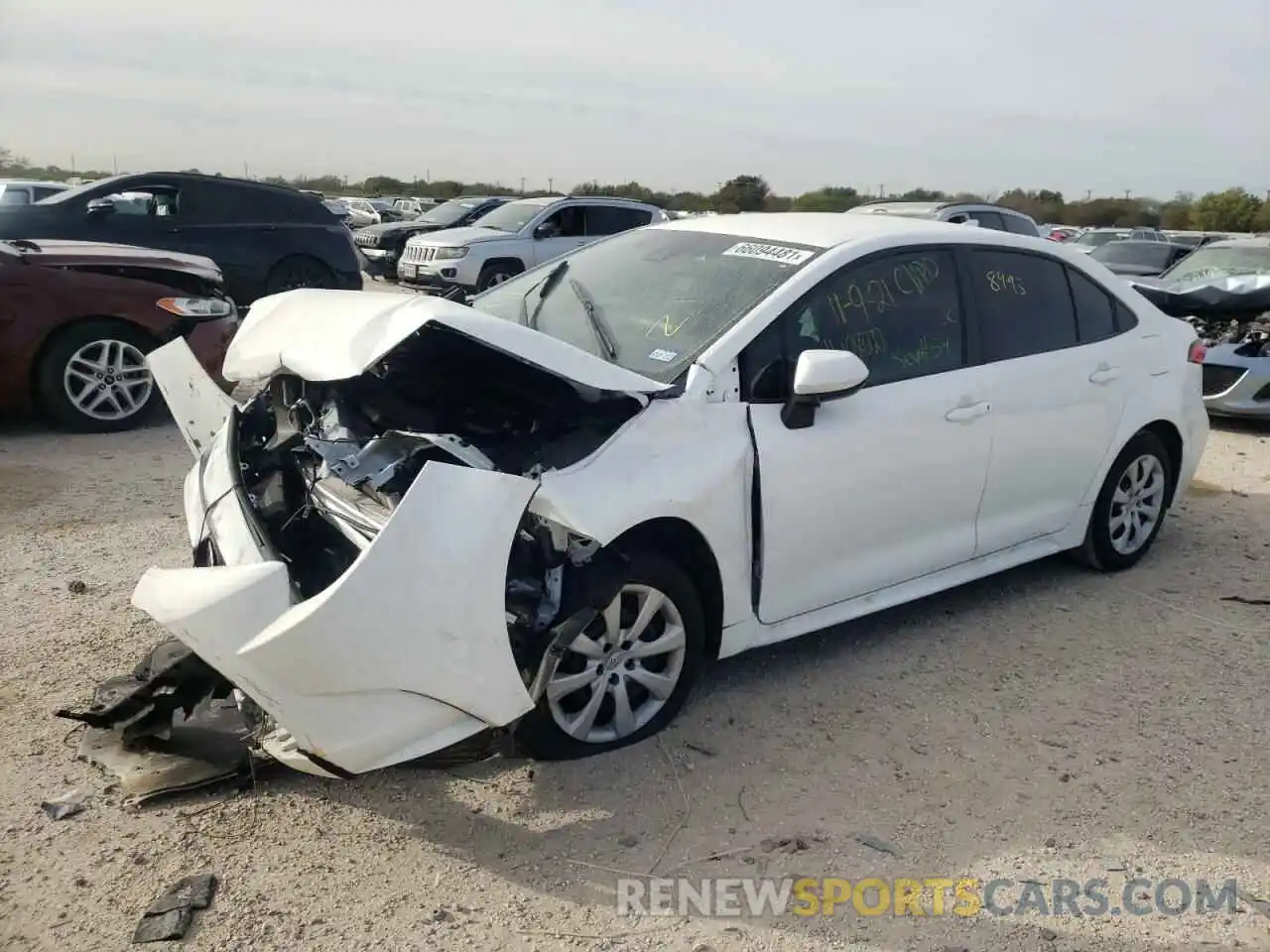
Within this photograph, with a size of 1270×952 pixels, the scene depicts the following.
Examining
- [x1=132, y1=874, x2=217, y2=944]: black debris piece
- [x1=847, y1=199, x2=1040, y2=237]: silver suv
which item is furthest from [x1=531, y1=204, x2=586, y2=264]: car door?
[x1=132, y1=874, x2=217, y2=944]: black debris piece

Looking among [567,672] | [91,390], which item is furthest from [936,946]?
[91,390]

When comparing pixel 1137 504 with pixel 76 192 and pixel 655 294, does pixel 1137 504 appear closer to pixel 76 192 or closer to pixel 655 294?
pixel 655 294

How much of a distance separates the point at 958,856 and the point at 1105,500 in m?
2.57

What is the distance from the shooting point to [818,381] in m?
3.42

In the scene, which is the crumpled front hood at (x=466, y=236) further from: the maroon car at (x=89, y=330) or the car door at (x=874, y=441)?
the car door at (x=874, y=441)

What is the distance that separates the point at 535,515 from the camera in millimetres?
3057

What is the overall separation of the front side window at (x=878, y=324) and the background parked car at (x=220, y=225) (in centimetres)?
924

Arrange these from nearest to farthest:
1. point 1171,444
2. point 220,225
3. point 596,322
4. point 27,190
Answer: point 596,322, point 1171,444, point 220,225, point 27,190

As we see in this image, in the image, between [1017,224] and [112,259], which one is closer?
[112,259]

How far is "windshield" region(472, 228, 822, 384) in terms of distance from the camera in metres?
3.64

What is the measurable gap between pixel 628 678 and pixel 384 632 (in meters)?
1.04

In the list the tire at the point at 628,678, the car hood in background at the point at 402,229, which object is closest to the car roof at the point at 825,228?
the tire at the point at 628,678

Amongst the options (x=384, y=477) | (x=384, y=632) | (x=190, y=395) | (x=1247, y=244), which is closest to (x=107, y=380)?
(x=190, y=395)

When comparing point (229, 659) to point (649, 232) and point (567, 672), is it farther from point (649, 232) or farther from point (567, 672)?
point (649, 232)
